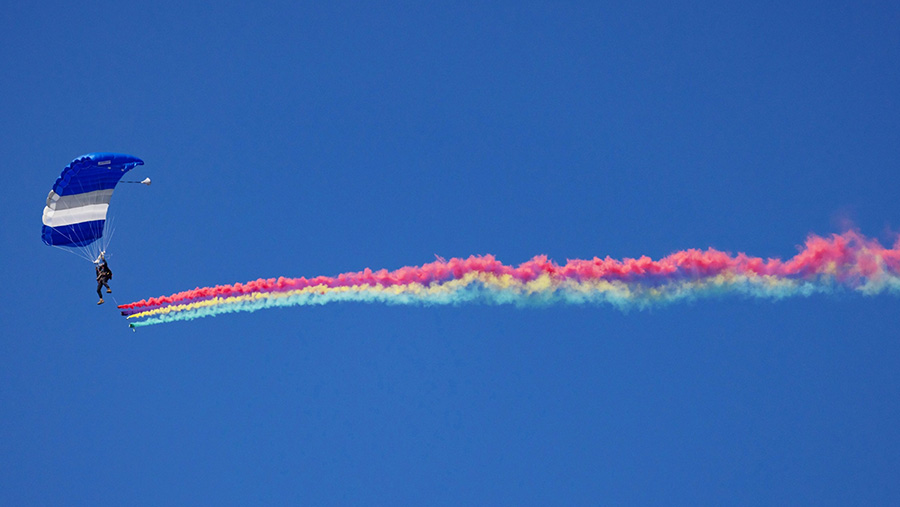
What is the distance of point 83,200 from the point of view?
32469 mm

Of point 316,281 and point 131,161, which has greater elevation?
point 131,161

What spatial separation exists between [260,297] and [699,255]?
11.5 meters

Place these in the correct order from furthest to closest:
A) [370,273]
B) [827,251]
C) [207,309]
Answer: [207,309] < [370,273] < [827,251]

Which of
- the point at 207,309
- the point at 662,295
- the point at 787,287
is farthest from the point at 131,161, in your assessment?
the point at 787,287

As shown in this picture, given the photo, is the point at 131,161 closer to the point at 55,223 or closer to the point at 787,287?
the point at 55,223

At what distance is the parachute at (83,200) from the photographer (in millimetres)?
31484

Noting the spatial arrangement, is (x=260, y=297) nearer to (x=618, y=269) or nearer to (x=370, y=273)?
(x=370, y=273)

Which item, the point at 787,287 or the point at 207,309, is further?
the point at 207,309

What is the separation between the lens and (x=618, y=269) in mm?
29062

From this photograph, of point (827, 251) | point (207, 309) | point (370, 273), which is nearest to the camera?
point (827, 251)

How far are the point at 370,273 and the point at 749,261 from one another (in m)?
9.25

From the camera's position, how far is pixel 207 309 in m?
33.1

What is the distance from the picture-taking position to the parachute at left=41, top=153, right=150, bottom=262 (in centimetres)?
3148

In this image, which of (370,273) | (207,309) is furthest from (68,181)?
(370,273)
